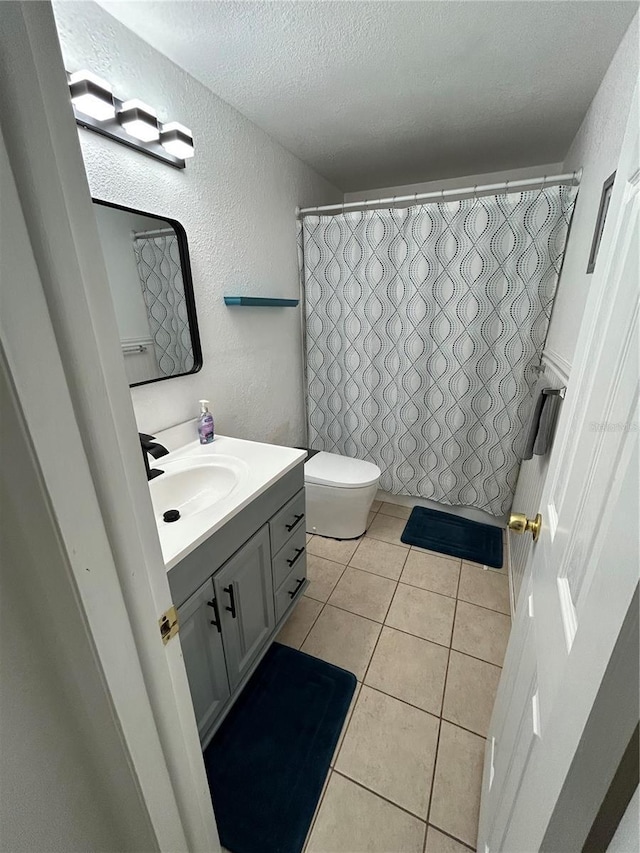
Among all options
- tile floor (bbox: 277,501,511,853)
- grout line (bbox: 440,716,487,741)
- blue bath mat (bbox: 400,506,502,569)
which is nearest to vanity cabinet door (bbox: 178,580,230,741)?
tile floor (bbox: 277,501,511,853)

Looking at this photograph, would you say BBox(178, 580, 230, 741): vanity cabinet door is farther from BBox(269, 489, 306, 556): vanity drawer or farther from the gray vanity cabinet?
BBox(269, 489, 306, 556): vanity drawer

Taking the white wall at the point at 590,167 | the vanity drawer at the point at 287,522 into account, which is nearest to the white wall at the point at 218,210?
the vanity drawer at the point at 287,522

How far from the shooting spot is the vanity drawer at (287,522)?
131cm

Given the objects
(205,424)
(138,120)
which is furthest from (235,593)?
(138,120)

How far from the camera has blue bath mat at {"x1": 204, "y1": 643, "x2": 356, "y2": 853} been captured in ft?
3.27

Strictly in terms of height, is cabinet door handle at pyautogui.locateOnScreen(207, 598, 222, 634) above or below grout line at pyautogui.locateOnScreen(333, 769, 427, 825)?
above

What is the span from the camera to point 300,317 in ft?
7.66

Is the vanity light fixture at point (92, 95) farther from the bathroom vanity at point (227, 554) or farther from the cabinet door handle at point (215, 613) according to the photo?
the cabinet door handle at point (215, 613)

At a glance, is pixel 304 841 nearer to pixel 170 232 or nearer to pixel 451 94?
pixel 170 232

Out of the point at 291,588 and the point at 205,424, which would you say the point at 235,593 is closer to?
the point at 291,588

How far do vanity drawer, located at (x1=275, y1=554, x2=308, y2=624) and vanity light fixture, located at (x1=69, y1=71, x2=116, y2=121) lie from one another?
1.72 meters

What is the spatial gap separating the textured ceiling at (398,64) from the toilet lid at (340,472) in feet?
5.76

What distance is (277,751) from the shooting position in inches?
45.6

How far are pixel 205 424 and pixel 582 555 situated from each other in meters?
1.36
